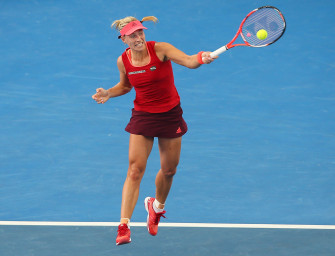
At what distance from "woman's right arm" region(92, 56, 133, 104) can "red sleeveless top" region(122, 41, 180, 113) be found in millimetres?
138

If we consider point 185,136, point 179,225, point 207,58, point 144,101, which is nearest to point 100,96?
point 144,101

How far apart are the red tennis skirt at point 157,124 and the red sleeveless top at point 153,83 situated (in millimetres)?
53

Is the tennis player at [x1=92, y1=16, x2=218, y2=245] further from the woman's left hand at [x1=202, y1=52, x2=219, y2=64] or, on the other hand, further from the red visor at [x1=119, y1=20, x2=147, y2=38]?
the woman's left hand at [x1=202, y1=52, x2=219, y2=64]

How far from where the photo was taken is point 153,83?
771 cm

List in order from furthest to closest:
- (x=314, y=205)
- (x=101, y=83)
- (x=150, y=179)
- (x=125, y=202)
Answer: (x=101, y=83) → (x=150, y=179) → (x=314, y=205) → (x=125, y=202)

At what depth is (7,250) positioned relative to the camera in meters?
8.34

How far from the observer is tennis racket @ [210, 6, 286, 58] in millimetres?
7539

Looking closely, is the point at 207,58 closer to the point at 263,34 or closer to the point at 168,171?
the point at 263,34

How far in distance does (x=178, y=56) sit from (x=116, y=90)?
0.91 meters

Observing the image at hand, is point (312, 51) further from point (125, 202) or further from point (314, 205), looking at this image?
point (125, 202)

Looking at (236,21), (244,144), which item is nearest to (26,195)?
(244,144)

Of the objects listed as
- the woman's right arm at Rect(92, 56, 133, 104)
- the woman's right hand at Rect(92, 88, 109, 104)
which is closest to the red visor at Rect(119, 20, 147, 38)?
the woman's right arm at Rect(92, 56, 133, 104)

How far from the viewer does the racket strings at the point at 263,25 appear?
754 cm

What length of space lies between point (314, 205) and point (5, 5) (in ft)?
25.4
